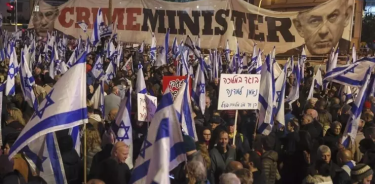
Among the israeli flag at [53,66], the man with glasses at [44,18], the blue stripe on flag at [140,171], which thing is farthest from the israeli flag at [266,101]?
the man with glasses at [44,18]

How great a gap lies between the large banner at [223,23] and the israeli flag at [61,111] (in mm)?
13731

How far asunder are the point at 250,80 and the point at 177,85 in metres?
2.10

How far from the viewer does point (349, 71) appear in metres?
10.6

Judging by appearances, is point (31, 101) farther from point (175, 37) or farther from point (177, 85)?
point (175, 37)

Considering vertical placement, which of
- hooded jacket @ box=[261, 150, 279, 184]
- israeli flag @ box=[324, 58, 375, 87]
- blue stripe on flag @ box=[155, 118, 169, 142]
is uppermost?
israeli flag @ box=[324, 58, 375, 87]

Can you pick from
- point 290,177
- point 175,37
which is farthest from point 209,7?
point 290,177

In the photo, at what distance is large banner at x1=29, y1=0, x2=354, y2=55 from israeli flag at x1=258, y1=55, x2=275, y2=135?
8991 millimetres

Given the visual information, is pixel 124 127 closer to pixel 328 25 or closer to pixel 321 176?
pixel 321 176

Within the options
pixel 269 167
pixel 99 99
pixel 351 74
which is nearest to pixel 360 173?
pixel 269 167

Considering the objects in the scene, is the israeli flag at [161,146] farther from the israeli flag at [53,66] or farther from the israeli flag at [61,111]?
the israeli flag at [53,66]

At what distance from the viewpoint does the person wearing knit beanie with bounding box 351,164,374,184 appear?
5840mm

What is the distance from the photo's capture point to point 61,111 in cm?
573

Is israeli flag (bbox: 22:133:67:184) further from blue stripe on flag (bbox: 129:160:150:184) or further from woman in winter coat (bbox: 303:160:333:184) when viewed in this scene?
woman in winter coat (bbox: 303:160:333:184)

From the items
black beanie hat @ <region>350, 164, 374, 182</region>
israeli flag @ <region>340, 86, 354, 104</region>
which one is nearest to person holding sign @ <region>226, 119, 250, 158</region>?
black beanie hat @ <region>350, 164, 374, 182</region>
